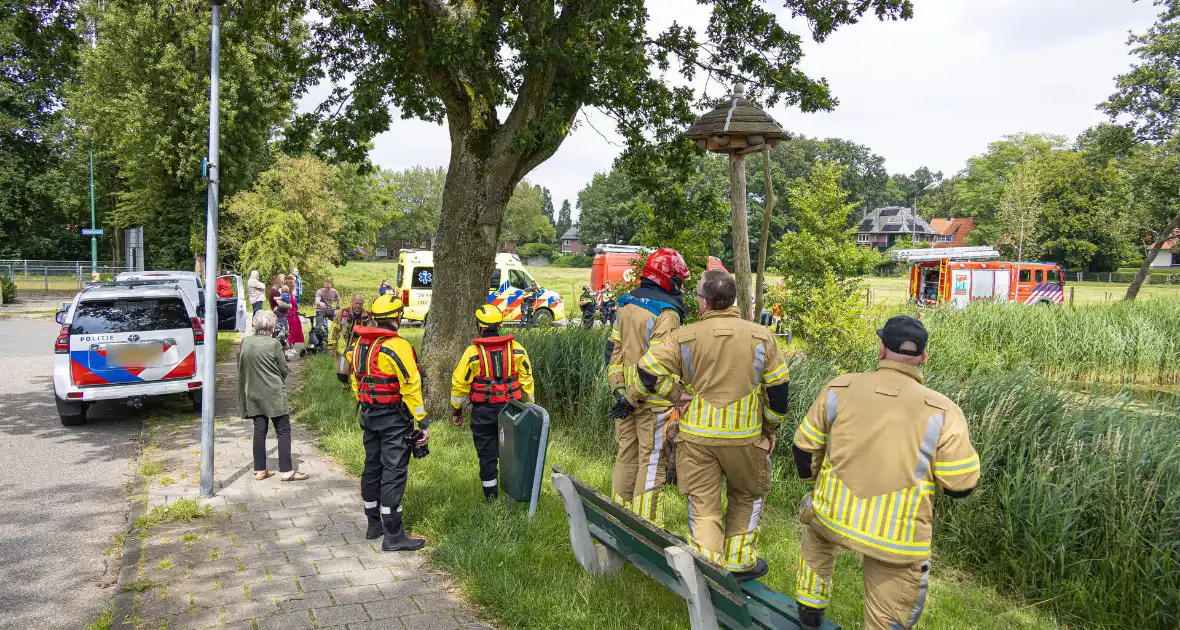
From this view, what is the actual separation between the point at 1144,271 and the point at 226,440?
3017cm

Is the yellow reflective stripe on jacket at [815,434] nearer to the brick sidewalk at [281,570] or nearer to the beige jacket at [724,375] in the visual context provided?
the beige jacket at [724,375]

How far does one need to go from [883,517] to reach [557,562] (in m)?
2.28

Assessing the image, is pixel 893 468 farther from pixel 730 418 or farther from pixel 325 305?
pixel 325 305

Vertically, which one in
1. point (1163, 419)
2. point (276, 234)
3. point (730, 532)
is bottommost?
point (730, 532)

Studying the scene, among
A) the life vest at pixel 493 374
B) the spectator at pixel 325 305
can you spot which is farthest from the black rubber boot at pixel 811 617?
the spectator at pixel 325 305

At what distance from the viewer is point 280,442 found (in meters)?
6.67

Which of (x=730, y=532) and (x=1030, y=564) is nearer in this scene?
(x=730, y=532)

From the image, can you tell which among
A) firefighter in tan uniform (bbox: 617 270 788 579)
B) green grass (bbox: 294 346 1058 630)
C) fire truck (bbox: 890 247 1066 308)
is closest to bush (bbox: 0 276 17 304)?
green grass (bbox: 294 346 1058 630)

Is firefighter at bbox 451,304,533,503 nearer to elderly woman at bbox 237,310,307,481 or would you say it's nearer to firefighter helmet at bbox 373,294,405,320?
firefighter helmet at bbox 373,294,405,320

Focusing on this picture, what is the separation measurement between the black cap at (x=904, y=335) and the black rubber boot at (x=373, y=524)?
374cm

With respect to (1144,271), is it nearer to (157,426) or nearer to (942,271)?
(942,271)

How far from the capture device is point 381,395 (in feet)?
16.0

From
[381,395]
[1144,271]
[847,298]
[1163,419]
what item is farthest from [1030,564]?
[1144,271]

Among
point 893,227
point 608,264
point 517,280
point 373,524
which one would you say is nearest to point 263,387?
point 373,524
